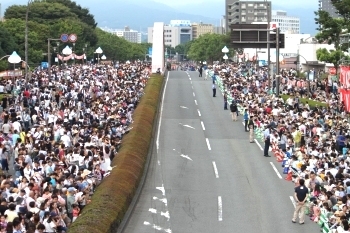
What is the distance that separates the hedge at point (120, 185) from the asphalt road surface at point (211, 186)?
0.71 m

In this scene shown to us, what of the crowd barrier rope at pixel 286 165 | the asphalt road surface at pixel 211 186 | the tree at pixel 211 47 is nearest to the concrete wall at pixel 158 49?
the asphalt road surface at pixel 211 186

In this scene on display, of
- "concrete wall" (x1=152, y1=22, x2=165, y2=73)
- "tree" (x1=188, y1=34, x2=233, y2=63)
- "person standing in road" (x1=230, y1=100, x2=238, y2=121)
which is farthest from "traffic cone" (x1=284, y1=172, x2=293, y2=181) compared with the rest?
"tree" (x1=188, y1=34, x2=233, y2=63)

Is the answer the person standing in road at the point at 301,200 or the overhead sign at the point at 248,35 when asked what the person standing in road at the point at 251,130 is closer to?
the overhead sign at the point at 248,35

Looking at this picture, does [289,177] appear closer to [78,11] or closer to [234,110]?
[234,110]

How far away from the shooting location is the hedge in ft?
73.6

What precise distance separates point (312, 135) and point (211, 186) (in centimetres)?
1064

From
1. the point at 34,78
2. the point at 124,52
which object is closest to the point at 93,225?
the point at 34,78

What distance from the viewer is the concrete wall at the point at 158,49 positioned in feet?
281

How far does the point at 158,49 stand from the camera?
284 feet

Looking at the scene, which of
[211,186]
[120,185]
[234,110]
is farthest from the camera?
[234,110]

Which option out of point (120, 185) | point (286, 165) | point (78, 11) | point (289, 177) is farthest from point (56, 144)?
point (78, 11)

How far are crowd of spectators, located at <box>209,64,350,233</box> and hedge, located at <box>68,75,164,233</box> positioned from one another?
622 cm

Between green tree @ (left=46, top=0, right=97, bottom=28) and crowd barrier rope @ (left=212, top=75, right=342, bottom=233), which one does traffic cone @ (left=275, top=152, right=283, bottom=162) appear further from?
green tree @ (left=46, top=0, right=97, bottom=28)

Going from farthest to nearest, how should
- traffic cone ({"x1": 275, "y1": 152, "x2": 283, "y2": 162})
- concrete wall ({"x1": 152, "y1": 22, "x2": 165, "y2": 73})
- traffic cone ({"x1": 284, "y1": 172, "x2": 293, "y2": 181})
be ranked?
1. concrete wall ({"x1": 152, "y1": 22, "x2": 165, "y2": 73})
2. traffic cone ({"x1": 275, "y1": 152, "x2": 283, "y2": 162})
3. traffic cone ({"x1": 284, "y1": 172, "x2": 293, "y2": 181})
